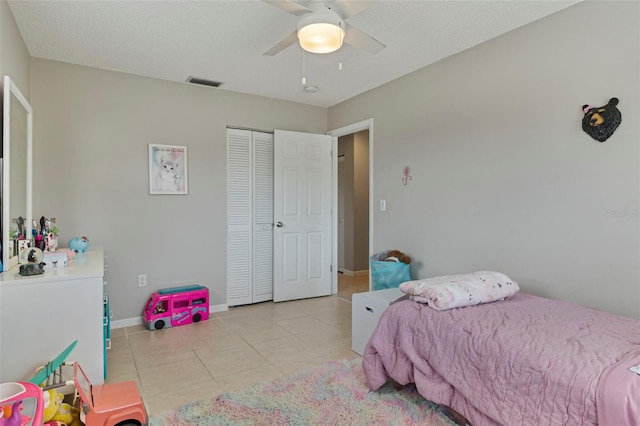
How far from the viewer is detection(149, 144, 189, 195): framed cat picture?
367 centimetres

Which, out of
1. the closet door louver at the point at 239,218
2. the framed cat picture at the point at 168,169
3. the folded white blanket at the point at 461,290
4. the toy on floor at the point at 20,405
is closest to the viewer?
the toy on floor at the point at 20,405

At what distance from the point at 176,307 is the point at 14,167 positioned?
1.81m

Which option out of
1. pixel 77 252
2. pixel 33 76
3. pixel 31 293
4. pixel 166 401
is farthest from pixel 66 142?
pixel 166 401

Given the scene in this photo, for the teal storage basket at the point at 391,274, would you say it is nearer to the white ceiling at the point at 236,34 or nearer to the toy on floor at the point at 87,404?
the white ceiling at the point at 236,34

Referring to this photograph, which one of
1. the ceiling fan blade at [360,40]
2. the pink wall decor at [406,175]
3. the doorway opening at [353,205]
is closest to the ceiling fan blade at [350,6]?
the ceiling fan blade at [360,40]

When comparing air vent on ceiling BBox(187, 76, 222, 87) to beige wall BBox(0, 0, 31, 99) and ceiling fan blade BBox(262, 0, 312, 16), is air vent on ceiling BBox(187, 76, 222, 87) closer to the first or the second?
beige wall BBox(0, 0, 31, 99)

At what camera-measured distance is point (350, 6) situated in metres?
1.94

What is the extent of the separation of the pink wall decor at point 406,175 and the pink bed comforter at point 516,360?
1520 mm

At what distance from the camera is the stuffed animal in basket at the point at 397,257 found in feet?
11.3

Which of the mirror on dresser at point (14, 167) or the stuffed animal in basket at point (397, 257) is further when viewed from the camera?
the stuffed animal in basket at point (397, 257)

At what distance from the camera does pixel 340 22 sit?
6.48 feet

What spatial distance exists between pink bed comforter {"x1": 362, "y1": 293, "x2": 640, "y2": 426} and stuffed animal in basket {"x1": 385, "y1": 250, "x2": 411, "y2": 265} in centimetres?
117

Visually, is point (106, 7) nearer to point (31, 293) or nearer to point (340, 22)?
point (340, 22)

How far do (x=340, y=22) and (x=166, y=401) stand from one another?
2.37 meters
